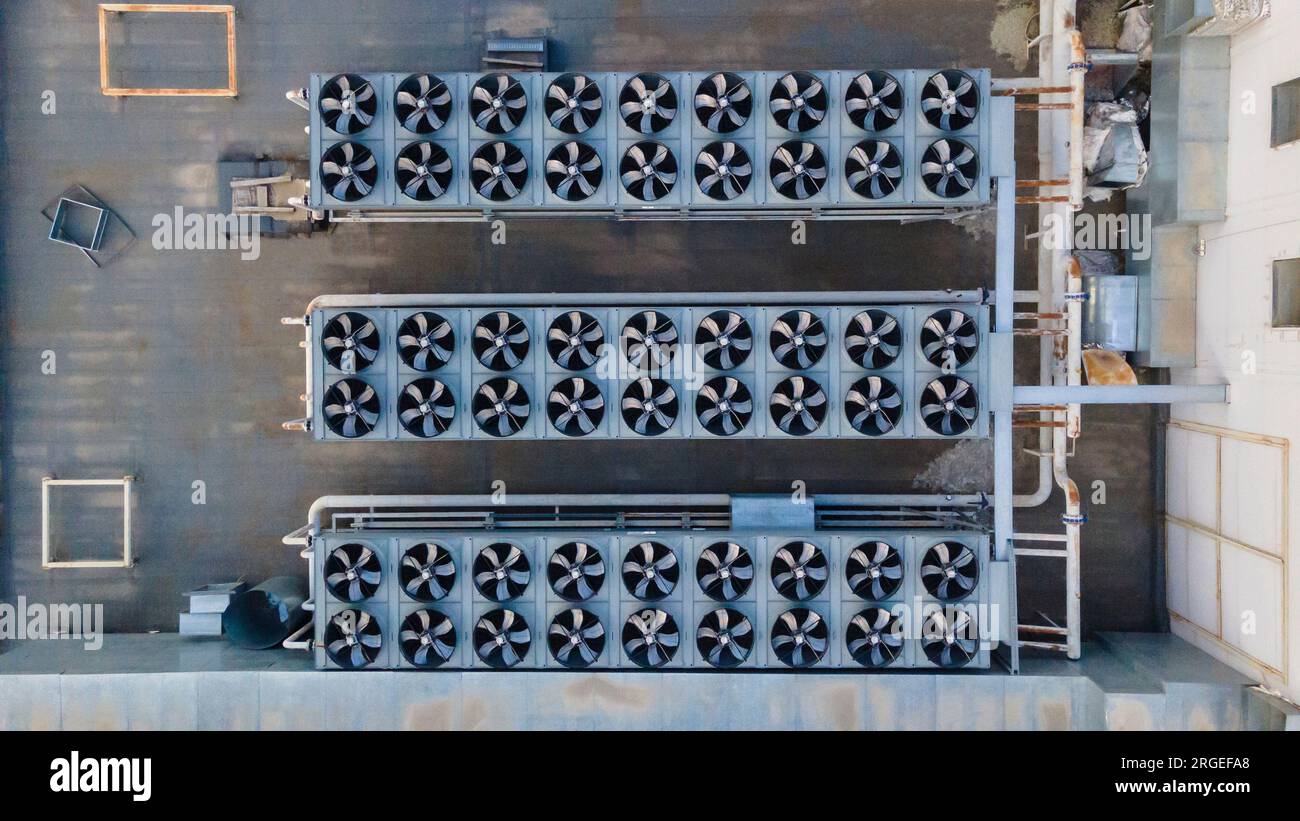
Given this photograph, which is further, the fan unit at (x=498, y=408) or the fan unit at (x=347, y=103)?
the fan unit at (x=498, y=408)

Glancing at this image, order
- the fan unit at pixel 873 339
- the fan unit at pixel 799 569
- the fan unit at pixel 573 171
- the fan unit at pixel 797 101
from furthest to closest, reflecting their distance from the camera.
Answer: the fan unit at pixel 799 569 < the fan unit at pixel 873 339 < the fan unit at pixel 573 171 < the fan unit at pixel 797 101

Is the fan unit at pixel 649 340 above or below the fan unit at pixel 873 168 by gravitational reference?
below

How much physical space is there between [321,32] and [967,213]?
14.1 m

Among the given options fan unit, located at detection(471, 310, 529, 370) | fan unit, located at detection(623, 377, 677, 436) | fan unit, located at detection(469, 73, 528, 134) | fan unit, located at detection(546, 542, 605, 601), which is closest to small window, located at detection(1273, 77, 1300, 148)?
fan unit, located at detection(623, 377, 677, 436)

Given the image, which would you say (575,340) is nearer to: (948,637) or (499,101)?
(499,101)

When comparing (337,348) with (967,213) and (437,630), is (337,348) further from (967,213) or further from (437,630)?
(967,213)

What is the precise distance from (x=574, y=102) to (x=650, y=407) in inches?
220

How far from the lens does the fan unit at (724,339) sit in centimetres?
1312

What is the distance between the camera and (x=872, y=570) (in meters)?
13.5

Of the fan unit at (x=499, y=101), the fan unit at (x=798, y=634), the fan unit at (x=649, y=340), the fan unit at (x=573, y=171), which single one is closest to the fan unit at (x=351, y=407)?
the fan unit at (x=649, y=340)

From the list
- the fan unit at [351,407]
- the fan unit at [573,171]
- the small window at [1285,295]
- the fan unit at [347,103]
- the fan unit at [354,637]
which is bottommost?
the fan unit at [354,637]

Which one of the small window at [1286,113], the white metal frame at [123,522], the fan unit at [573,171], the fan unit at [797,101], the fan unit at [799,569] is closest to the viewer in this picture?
the fan unit at [797,101]

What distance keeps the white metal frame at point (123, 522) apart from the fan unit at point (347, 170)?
27.2ft

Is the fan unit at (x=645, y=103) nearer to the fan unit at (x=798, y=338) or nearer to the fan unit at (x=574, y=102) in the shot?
the fan unit at (x=574, y=102)
